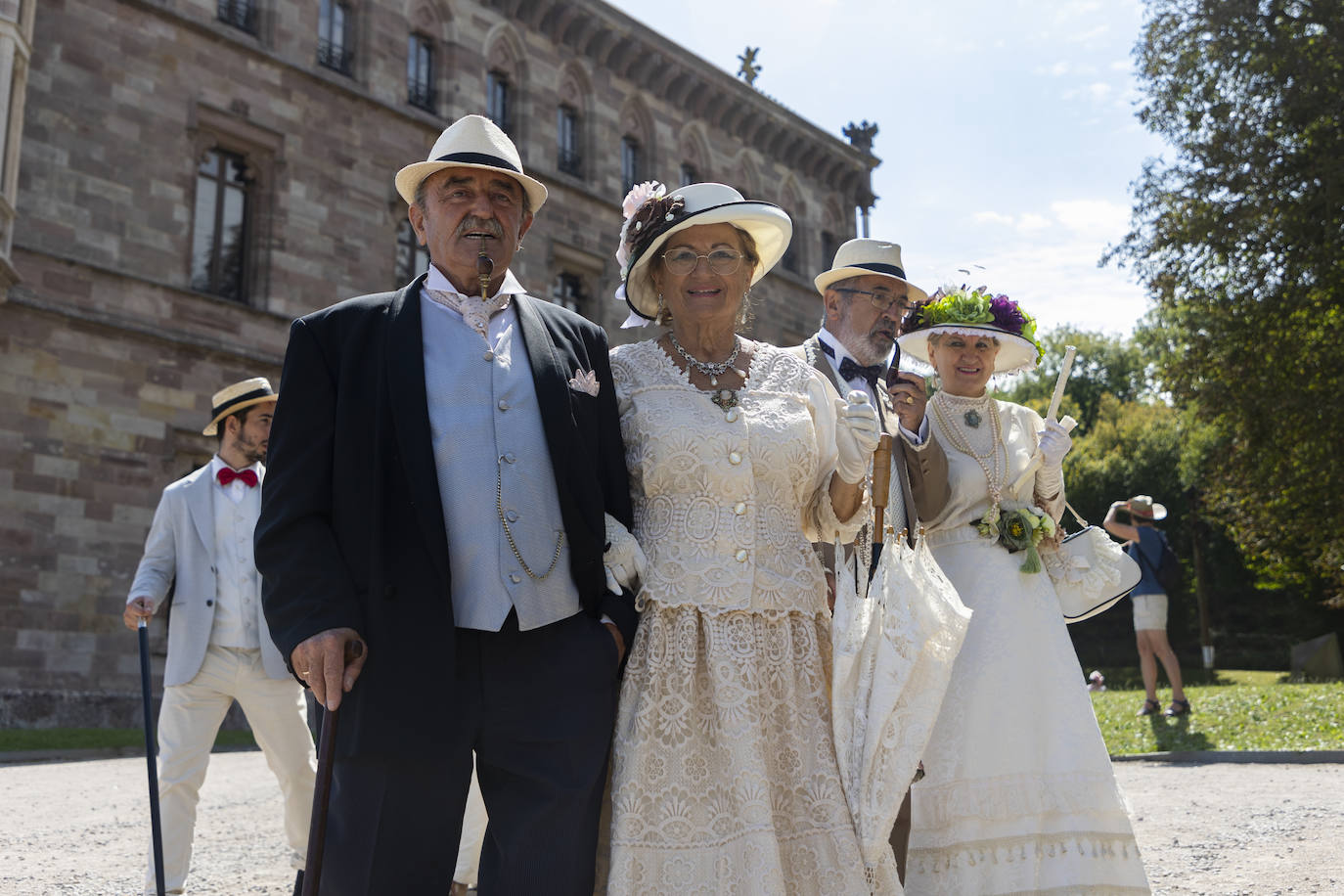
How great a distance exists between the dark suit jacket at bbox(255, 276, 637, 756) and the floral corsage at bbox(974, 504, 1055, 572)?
2.05 meters

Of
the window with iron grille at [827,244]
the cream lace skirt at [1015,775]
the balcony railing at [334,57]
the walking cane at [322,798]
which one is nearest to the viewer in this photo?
the walking cane at [322,798]

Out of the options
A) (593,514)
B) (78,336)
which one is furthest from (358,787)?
(78,336)

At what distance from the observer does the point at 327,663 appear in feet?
9.53

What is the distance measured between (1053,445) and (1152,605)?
8.20 metres

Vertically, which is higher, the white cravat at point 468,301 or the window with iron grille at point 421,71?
the window with iron grille at point 421,71

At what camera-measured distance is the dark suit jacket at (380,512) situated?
9.71ft

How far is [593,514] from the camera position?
335 centimetres

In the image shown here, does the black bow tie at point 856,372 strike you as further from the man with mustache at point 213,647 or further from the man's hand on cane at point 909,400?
the man with mustache at point 213,647

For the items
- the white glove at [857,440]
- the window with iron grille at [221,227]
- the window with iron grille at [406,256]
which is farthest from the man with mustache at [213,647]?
the window with iron grille at [406,256]

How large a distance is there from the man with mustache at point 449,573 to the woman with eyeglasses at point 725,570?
0.17m

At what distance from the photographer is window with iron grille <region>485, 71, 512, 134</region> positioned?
24156 mm

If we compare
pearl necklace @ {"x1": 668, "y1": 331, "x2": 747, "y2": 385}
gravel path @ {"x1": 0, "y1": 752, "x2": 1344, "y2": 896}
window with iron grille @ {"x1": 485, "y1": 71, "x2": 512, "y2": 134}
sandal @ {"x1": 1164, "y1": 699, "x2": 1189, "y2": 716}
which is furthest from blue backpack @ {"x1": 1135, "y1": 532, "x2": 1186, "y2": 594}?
window with iron grille @ {"x1": 485, "y1": 71, "x2": 512, "y2": 134}

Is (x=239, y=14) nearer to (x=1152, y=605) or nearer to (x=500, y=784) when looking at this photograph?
(x=1152, y=605)

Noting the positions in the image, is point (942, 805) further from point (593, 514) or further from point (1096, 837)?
point (593, 514)
